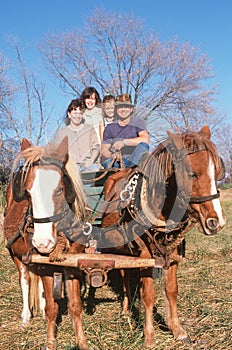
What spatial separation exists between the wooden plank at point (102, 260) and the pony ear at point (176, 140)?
1049mm

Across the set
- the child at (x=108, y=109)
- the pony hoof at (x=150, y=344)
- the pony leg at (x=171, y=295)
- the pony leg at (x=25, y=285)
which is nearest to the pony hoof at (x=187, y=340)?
the pony leg at (x=171, y=295)

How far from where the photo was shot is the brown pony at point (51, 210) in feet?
10.4

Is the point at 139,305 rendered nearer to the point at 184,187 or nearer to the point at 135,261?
the point at 135,261

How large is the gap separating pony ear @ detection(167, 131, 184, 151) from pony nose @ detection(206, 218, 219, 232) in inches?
25.1

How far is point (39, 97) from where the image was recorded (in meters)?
16.0

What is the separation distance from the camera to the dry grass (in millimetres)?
3744

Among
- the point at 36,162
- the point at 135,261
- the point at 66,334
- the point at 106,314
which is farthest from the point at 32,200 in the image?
the point at 106,314

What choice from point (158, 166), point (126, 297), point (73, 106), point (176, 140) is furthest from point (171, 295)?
point (73, 106)

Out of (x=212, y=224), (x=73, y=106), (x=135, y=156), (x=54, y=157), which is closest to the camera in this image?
(x=212, y=224)

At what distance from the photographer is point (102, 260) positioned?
11.4ft

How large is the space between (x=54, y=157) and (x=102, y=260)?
1002 mm

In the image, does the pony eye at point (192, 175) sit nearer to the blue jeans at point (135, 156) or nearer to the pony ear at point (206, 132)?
the pony ear at point (206, 132)

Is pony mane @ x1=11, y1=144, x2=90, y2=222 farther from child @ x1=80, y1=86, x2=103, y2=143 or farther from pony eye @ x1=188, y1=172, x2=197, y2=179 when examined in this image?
child @ x1=80, y1=86, x2=103, y2=143

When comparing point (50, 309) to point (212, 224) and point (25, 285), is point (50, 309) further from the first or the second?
point (212, 224)
